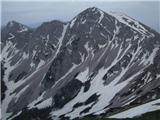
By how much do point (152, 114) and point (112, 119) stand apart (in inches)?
261

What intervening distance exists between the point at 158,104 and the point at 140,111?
4568mm

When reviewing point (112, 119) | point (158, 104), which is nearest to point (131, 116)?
point (112, 119)

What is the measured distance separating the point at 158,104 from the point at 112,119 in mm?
10500

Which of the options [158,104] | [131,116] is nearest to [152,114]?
[131,116]

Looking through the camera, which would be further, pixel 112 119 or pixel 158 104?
pixel 158 104

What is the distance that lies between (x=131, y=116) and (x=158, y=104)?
812 centimetres

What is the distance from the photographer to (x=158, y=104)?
72.2 metres

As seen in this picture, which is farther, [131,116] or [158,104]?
[158,104]

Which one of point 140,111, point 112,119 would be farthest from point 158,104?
point 112,119

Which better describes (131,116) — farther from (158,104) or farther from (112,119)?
(158,104)

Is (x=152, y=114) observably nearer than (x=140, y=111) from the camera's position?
Yes

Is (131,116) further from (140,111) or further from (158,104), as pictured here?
(158,104)

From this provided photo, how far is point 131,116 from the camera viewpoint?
218ft

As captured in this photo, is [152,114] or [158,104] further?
[158,104]
